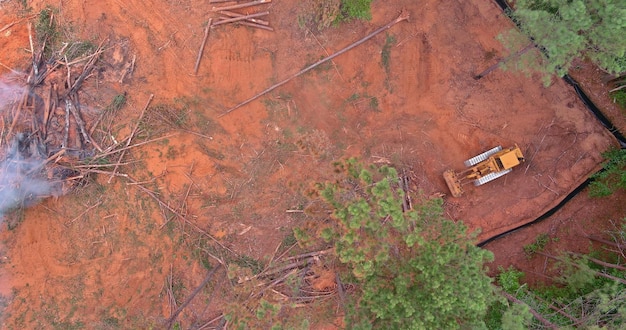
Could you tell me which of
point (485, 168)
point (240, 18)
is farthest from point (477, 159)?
point (240, 18)

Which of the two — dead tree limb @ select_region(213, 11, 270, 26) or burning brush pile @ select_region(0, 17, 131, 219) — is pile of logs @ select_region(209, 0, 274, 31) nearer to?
dead tree limb @ select_region(213, 11, 270, 26)

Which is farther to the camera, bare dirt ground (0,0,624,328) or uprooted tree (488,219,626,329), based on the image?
bare dirt ground (0,0,624,328)

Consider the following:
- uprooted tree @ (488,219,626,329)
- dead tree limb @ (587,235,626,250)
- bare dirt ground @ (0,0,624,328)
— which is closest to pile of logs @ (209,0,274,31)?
bare dirt ground @ (0,0,624,328)

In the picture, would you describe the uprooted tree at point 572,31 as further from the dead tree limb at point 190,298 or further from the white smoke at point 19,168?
the white smoke at point 19,168

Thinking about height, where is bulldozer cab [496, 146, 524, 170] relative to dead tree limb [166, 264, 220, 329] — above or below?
below

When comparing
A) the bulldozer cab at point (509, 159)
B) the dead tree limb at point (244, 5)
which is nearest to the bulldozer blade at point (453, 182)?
the bulldozer cab at point (509, 159)

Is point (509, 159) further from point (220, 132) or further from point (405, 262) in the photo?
point (220, 132)

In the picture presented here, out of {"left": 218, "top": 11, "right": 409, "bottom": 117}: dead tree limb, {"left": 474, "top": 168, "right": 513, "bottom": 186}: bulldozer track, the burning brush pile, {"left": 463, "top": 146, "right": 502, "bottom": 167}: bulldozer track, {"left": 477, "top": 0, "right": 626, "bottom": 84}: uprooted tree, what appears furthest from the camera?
{"left": 463, "top": 146, "right": 502, "bottom": 167}: bulldozer track

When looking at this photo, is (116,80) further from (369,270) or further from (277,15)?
(369,270)
